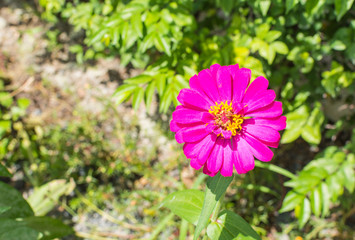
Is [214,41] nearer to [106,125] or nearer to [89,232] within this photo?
[106,125]

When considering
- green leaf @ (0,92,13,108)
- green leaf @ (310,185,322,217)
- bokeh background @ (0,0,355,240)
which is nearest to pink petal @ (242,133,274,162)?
bokeh background @ (0,0,355,240)

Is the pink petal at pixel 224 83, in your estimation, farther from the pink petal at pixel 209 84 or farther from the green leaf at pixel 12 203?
the green leaf at pixel 12 203

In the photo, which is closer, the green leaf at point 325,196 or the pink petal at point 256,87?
the pink petal at point 256,87

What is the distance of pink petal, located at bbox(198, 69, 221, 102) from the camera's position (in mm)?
989

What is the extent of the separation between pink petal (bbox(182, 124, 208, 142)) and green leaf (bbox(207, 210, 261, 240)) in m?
0.35

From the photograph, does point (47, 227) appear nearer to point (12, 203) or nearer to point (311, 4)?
point (12, 203)

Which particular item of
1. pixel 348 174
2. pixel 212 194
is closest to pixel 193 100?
pixel 212 194

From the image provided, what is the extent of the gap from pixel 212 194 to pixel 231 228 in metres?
0.25

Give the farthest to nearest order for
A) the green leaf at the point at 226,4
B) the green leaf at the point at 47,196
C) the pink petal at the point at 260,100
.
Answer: the green leaf at the point at 47,196
the green leaf at the point at 226,4
the pink petal at the point at 260,100

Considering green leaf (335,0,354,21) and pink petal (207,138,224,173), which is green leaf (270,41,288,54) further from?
pink petal (207,138,224,173)

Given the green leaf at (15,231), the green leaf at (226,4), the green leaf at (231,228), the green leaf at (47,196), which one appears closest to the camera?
the green leaf at (231,228)

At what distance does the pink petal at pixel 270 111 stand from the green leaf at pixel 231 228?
0.41 metres

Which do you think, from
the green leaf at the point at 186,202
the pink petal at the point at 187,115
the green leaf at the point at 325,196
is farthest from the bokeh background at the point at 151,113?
the pink petal at the point at 187,115

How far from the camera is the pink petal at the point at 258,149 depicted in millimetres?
960
